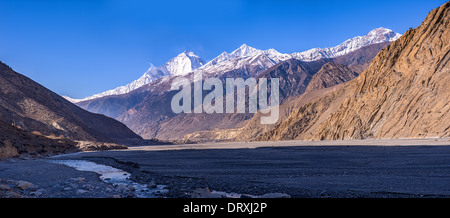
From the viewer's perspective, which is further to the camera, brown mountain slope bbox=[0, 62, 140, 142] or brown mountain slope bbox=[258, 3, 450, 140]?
brown mountain slope bbox=[0, 62, 140, 142]

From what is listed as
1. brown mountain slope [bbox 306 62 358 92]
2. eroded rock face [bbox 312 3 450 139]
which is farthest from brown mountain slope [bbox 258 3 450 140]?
brown mountain slope [bbox 306 62 358 92]

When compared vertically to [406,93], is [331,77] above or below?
above

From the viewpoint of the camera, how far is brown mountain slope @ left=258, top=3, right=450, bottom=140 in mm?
36969

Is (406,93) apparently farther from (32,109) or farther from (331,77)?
(331,77)

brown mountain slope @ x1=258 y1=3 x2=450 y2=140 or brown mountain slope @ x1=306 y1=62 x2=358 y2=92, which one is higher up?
brown mountain slope @ x1=306 y1=62 x2=358 y2=92

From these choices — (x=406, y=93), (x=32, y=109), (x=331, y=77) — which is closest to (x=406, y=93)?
(x=406, y=93)

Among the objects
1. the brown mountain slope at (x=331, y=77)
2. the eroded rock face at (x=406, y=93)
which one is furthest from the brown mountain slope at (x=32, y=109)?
the brown mountain slope at (x=331, y=77)

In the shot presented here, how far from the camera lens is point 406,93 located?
42.3 meters

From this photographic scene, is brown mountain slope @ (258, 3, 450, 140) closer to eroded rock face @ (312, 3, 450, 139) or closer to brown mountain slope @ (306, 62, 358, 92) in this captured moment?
eroded rock face @ (312, 3, 450, 139)

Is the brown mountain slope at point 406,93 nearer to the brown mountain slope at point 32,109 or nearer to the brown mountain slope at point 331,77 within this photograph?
the brown mountain slope at point 32,109

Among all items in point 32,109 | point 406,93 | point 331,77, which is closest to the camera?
point 406,93
